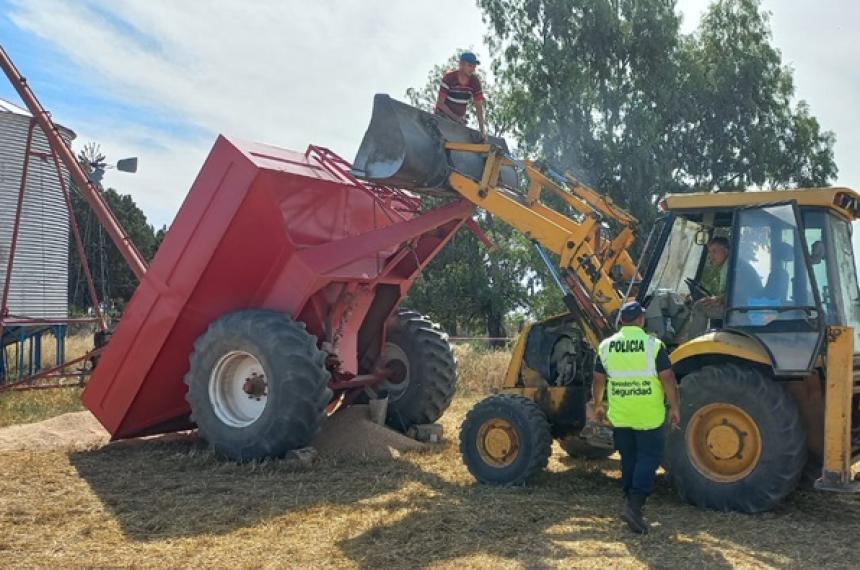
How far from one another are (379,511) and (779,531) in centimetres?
272

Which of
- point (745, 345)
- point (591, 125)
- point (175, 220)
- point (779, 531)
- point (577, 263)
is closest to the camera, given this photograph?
point (779, 531)

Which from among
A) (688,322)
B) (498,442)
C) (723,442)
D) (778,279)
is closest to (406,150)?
(498,442)

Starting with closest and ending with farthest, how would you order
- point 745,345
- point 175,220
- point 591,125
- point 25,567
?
point 25,567, point 745,345, point 175,220, point 591,125

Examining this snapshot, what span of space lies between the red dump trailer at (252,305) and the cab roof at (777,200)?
7.10ft

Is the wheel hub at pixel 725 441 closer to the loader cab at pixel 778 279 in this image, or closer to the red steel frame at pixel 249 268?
the loader cab at pixel 778 279

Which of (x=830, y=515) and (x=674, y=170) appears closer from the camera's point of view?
(x=830, y=515)

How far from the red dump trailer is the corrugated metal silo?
8077mm

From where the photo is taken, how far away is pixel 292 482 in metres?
6.95

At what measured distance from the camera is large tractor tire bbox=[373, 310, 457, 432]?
931 cm

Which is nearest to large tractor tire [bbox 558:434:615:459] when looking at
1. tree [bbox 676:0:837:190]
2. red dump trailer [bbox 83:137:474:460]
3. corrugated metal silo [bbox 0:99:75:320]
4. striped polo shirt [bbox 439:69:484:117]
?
red dump trailer [bbox 83:137:474:460]

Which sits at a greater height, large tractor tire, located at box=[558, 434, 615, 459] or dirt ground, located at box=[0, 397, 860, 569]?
large tractor tire, located at box=[558, 434, 615, 459]

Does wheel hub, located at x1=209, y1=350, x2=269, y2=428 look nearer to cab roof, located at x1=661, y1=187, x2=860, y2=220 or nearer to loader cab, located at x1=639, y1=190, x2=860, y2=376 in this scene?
loader cab, located at x1=639, y1=190, x2=860, y2=376

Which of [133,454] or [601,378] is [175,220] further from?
[601,378]

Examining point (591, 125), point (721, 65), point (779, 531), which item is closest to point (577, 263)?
point (779, 531)
